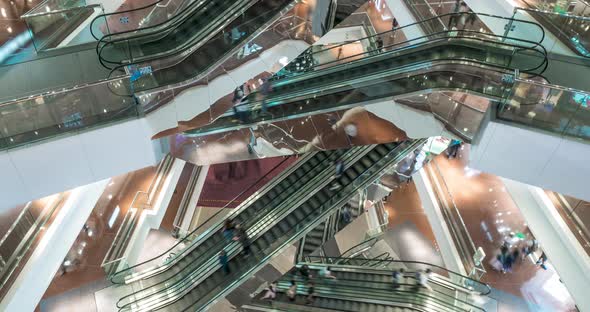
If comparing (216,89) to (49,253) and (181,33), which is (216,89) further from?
(49,253)

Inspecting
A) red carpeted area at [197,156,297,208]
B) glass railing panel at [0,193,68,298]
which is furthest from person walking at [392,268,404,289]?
glass railing panel at [0,193,68,298]

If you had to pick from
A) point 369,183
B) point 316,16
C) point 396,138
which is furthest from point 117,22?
point 369,183

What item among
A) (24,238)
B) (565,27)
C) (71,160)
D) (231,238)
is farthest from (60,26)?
(565,27)

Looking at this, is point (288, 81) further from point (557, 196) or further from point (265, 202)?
point (557, 196)

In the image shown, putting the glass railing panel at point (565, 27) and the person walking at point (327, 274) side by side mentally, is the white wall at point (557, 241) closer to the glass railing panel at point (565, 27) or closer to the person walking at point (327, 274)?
the glass railing panel at point (565, 27)

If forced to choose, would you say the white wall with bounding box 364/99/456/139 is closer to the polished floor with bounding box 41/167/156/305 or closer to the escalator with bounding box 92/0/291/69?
the escalator with bounding box 92/0/291/69
